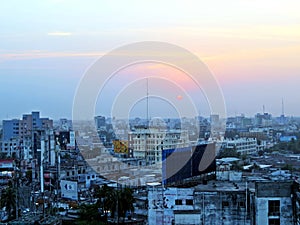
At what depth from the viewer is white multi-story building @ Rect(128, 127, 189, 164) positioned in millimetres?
23495

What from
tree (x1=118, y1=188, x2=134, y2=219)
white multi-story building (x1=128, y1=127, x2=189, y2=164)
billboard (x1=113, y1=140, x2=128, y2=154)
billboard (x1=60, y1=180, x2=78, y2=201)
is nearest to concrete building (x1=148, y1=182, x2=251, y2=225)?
tree (x1=118, y1=188, x2=134, y2=219)

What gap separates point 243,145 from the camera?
3466 cm

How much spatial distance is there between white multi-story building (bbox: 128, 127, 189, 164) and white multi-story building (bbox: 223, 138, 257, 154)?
7155mm

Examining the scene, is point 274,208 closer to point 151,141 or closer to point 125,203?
point 125,203

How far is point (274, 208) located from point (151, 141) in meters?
17.1

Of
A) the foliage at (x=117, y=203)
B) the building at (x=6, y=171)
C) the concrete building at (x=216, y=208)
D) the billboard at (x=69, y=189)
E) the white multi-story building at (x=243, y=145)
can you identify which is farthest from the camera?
the white multi-story building at (x=243, y=145)

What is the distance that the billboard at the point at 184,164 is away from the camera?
1069 centimetres

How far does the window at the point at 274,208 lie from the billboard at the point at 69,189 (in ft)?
34.3

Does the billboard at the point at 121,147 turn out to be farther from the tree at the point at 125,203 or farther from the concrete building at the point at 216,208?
the concrete building at the point at 216,208

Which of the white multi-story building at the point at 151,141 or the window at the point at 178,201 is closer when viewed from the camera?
the window at the point at 178,201

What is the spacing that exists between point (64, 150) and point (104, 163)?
20.7ft

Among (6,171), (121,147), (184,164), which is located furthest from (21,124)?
(184,164)

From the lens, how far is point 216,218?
8.30 m

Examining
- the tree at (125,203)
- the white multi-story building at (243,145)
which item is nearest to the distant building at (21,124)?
the white multi-story building at (243,145)
